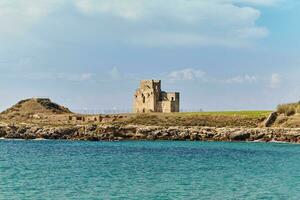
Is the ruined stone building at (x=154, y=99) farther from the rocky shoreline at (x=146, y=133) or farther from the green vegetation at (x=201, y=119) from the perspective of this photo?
the rocky shoreline at (x=146, y=133)

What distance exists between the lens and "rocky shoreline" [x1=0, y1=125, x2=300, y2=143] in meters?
99.2

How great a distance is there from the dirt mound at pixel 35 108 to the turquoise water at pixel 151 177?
267 ft

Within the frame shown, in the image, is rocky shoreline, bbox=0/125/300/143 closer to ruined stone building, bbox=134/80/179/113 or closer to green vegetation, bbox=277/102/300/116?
green vegetation, bbox=277/102/300/116

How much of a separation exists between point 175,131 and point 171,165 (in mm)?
54722

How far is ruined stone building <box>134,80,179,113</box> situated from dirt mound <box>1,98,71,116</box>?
2155 centimetres

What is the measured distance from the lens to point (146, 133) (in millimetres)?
107812

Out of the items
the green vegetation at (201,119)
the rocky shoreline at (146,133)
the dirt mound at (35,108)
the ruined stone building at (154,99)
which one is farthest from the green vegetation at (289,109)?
the dirt mound at (35,108)

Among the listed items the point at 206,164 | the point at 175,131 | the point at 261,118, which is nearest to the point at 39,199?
the point at 206,164

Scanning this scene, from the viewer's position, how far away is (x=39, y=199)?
32250 millimetres

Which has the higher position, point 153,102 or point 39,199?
point 153,102

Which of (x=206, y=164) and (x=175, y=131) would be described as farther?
(x=175, y=131)

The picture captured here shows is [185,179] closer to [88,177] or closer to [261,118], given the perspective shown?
[88,177]

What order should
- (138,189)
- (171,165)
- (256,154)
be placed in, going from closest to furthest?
1. (138,189)
2. (171,165)
3. (256,154)

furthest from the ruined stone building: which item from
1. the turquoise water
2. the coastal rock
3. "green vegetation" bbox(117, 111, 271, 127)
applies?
the turquoise water
